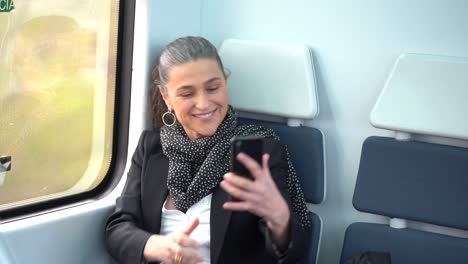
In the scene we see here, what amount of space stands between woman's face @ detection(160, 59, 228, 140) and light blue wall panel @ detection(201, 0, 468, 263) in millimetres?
432

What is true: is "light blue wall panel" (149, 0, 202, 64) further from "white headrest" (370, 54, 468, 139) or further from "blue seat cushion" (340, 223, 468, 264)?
"blue seat cushion" (340, 223, 468, 264)

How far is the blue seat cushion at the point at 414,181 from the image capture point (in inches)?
88.3

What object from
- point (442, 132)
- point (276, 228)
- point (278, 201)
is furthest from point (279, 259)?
point (442, 132)

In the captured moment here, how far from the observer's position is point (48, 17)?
247cm

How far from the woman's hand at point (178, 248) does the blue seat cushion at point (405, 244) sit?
59 cm

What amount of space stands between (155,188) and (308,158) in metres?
0.55

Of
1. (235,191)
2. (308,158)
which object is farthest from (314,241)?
(235,191)

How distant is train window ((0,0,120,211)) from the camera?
2.39m

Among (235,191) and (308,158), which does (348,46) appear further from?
(235,191)

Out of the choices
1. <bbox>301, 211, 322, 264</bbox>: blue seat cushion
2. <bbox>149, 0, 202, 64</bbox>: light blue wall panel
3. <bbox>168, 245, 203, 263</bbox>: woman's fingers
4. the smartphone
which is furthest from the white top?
<bbox>149, 0, 202, 64</bbox>: light blue wall panel

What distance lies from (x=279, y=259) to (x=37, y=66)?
3.57 ft

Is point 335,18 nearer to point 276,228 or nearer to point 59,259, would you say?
point 276,228

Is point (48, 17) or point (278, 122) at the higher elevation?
point (48, 17)

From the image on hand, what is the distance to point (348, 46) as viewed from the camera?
2545 mm
